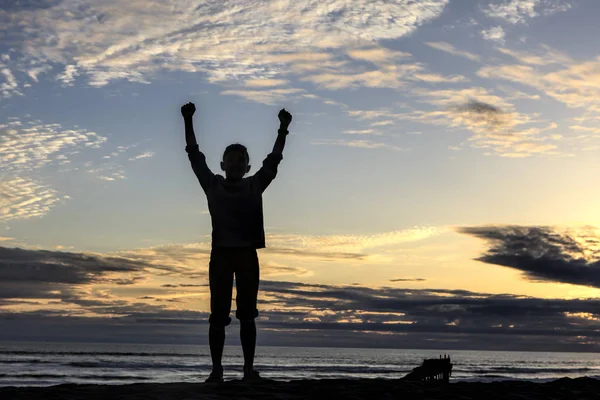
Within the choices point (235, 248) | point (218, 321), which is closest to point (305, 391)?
point (218, 321)

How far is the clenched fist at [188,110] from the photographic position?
842 centimetres

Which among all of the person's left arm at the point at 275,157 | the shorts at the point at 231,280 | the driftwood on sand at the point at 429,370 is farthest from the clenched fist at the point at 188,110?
the driftwood on sand at the point at 429,370

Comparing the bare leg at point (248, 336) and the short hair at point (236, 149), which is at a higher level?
the short hair at point (236, 149)

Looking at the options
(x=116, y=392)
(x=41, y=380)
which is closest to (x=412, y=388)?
(x=116, y=392)

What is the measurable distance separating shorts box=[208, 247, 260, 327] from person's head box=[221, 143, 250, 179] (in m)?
0.92

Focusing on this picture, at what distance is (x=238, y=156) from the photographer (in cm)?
822

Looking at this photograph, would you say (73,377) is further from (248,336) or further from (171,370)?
(248,336)

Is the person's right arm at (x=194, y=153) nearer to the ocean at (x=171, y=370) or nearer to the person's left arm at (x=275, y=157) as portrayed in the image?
the person's left arm at (x=275, y=157)

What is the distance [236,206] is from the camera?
26.2 ft

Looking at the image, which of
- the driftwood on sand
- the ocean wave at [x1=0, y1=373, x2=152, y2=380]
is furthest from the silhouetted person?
the ocean wave at [x1=0, y1=373, x2=152, y2=380]

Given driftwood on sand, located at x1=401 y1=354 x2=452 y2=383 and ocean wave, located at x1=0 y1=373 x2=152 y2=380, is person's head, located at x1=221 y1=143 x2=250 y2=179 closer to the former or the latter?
driftwood on sand, located at x1=401 y1=354 x2=452 y2=383

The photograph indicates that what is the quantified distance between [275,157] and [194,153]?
3.28 ft

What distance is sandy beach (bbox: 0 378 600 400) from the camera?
6164mm

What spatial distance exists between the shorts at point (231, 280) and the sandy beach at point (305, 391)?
3.44 feet
